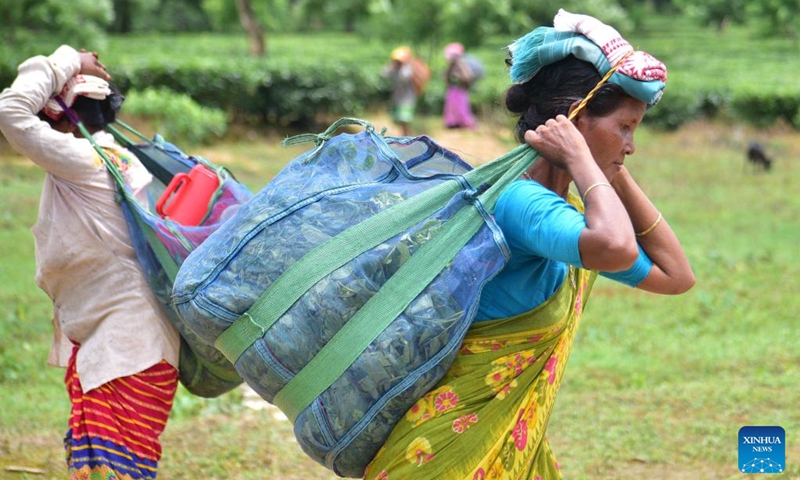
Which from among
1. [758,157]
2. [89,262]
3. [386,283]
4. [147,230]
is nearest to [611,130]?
[386,283]

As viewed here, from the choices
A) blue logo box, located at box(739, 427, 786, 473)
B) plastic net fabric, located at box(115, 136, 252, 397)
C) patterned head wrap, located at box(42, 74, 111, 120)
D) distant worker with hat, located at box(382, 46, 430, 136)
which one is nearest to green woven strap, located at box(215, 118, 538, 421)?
plastic net fabric, located at box(115, 136, 252, 397)

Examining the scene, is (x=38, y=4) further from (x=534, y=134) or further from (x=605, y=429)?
(x=534, y=134)

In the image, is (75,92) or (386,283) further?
(75,92)

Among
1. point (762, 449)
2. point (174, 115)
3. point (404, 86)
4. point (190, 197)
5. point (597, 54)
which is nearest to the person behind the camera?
point (597, 54)

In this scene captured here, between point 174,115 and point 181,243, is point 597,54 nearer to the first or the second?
point 181,243

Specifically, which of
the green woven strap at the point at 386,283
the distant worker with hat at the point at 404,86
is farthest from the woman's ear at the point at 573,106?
the distant worker with hat at the point at 404,86

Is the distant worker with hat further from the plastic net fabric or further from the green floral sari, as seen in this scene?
the green floral sari

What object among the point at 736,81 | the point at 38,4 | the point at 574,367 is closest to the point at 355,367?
the point at 574,367

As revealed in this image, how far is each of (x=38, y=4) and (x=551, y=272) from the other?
1528cm

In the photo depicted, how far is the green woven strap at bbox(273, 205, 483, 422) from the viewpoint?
226 cm

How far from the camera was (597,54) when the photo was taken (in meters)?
2.41

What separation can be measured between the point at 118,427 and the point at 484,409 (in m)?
1.47

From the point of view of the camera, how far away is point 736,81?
19312 millimetres

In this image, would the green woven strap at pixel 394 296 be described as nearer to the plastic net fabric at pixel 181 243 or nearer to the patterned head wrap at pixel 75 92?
the plastic net fabric at pixel 181 243
